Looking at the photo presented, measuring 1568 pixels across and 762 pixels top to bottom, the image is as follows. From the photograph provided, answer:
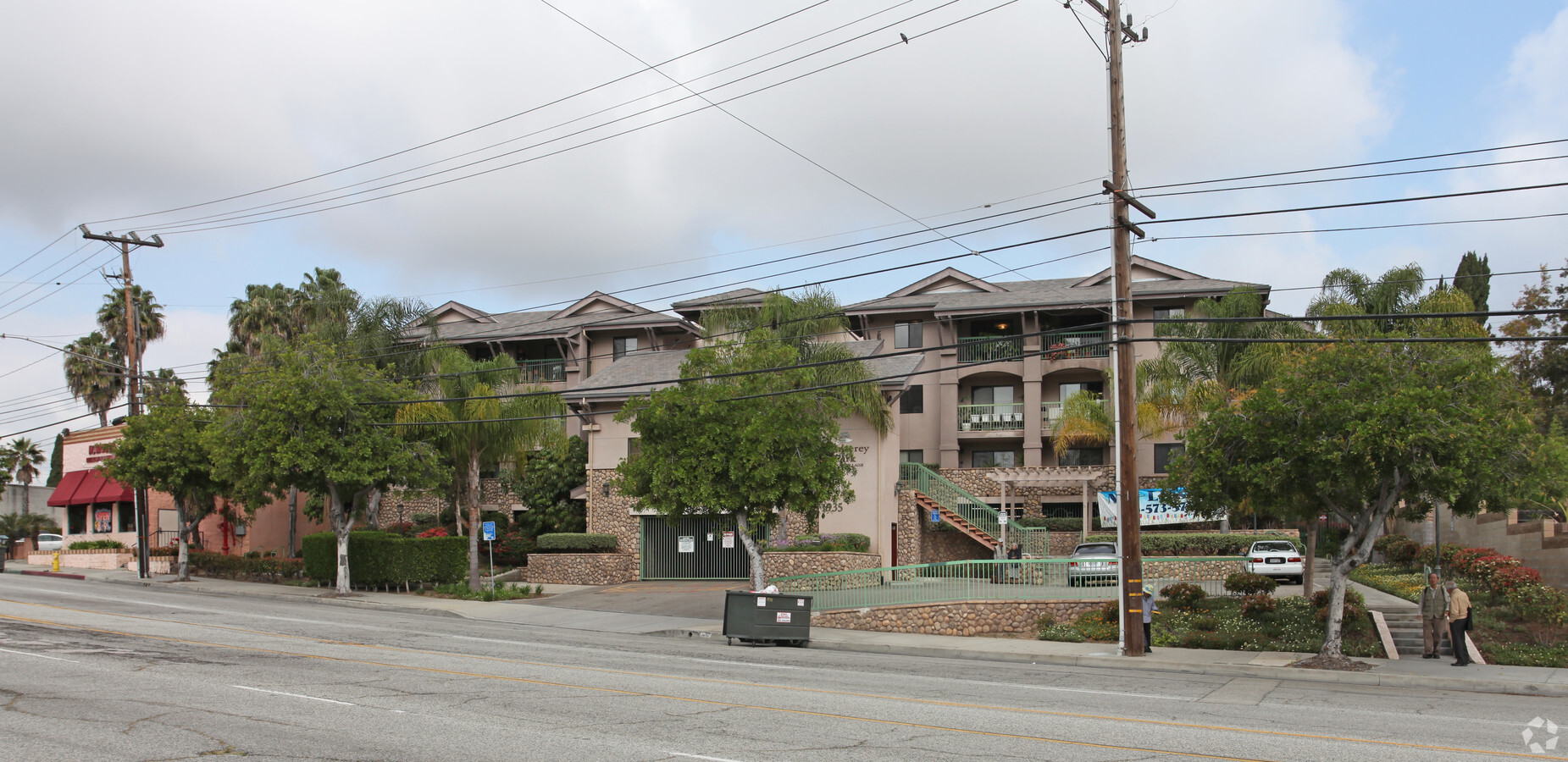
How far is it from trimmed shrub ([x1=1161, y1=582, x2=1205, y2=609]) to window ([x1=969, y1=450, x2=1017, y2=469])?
71.1 ft

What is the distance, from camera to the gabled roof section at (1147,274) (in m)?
43.3

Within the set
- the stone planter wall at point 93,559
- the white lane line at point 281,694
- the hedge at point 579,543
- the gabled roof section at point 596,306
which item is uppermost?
the gabled roof section at point 596,306

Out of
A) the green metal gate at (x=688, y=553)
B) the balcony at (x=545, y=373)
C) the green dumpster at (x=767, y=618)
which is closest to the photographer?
the green dumpster at (x=767, y=618)

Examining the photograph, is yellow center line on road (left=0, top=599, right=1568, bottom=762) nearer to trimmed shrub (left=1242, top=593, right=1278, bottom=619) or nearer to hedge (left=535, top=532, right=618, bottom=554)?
trimmed shrub (left=1242, top=593, right=1278, bottom=619)

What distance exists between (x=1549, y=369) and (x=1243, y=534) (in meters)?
16.0

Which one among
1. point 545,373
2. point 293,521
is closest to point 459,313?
point 545,373

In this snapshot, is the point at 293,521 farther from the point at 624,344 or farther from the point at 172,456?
the point at 624,344

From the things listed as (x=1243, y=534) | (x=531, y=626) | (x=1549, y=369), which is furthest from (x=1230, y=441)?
(x=1549, y=369)

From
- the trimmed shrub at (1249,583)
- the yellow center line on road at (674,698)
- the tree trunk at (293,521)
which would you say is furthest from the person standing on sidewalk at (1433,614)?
the tree trunk at (293,521)

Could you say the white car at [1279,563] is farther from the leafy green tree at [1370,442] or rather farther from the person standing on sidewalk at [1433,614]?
the leafy green tree at [1370,442]

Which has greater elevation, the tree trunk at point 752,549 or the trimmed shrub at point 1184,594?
the tree trunk at point 752,549

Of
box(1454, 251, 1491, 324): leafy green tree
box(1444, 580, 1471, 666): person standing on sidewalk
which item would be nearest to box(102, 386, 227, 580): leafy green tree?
box(1444, 580, 1471, 666): person standing on sidewalk

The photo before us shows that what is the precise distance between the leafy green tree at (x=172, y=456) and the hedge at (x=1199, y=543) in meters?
29.9

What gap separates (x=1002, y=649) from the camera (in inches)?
816
